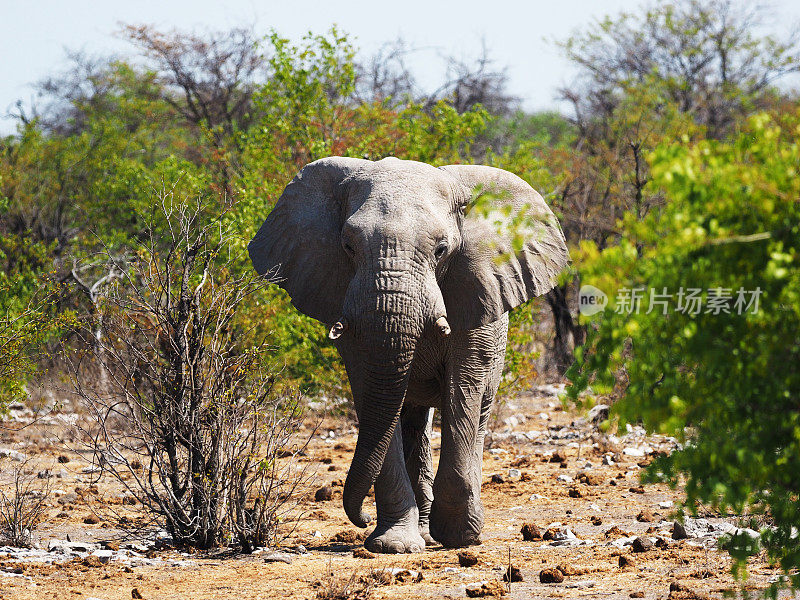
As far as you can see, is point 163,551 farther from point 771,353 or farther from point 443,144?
point 443,144

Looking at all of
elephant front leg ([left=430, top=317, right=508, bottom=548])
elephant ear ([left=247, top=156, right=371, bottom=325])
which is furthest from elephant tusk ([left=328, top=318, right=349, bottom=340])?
elephant front leg ([left=430, top=317, right=508, bottom=548])

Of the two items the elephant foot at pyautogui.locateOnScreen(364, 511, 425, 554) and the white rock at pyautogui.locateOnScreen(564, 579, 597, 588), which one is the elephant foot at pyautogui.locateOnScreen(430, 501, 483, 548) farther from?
the white rock at pyautogui.locateOnScreen(564, 579, 597, 588)

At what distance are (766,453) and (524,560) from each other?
A: 10.5 feet

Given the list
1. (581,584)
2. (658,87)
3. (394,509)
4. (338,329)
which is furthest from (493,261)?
(658,87)

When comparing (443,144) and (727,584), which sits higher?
(443,144)

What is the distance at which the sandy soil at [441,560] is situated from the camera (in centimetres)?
560

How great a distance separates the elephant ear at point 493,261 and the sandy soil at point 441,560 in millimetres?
1526

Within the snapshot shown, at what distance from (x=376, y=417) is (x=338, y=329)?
0.65 metres

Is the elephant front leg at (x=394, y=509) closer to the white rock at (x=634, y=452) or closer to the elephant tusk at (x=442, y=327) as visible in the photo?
Result: the elephant tusk at (x=442, y=327)

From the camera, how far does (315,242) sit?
712 cm

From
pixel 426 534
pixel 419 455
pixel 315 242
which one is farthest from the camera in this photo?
pixel 419 455

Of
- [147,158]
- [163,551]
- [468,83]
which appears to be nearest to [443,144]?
[163,551]

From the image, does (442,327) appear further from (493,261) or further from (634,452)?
(634,452)

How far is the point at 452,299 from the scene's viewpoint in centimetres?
691
